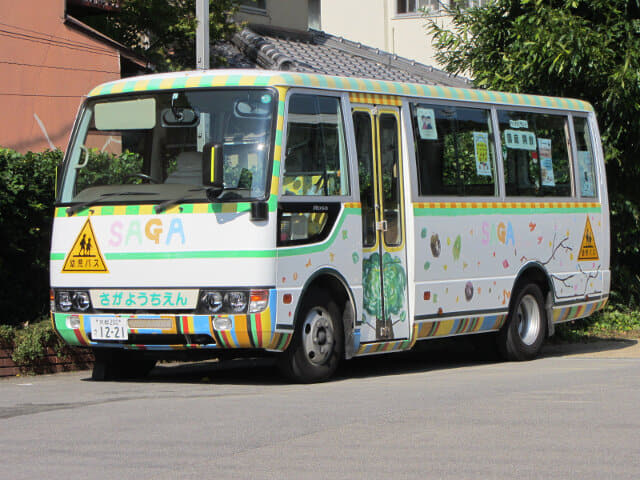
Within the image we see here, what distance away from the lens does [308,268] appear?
37.9 ft

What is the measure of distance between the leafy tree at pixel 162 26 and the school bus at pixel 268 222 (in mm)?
8270

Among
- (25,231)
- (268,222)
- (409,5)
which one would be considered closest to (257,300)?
(268,222)

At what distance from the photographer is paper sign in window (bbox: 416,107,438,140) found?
44.0 feet

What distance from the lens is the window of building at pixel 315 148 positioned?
11.5m

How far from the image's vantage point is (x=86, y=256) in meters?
11.7

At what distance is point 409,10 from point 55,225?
92.0ft

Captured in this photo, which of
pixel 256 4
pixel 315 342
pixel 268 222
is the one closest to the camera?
pixel 268 222

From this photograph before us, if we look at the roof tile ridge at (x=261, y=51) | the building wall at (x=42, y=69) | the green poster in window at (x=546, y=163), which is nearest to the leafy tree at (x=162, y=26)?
the building wall at (x=42, y=69)

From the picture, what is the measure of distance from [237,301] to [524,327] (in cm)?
A: 511

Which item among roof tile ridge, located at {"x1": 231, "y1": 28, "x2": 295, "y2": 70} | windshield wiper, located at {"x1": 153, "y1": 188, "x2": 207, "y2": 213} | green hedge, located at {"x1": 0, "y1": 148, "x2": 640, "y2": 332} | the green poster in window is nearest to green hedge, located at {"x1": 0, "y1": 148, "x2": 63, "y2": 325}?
green hedge, located at {"x1": 0, "y1": 148, "x2": 640, "y2": 332}

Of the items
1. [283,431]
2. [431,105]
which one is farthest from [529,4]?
[283,431]

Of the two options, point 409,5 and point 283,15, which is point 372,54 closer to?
point 283,15

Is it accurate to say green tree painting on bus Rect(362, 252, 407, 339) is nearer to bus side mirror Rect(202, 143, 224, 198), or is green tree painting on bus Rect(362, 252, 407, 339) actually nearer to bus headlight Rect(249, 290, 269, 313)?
bus headlight Rect(249, 290, 269, 313)

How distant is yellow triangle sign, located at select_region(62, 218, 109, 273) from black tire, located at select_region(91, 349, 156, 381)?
1012 millimetres
